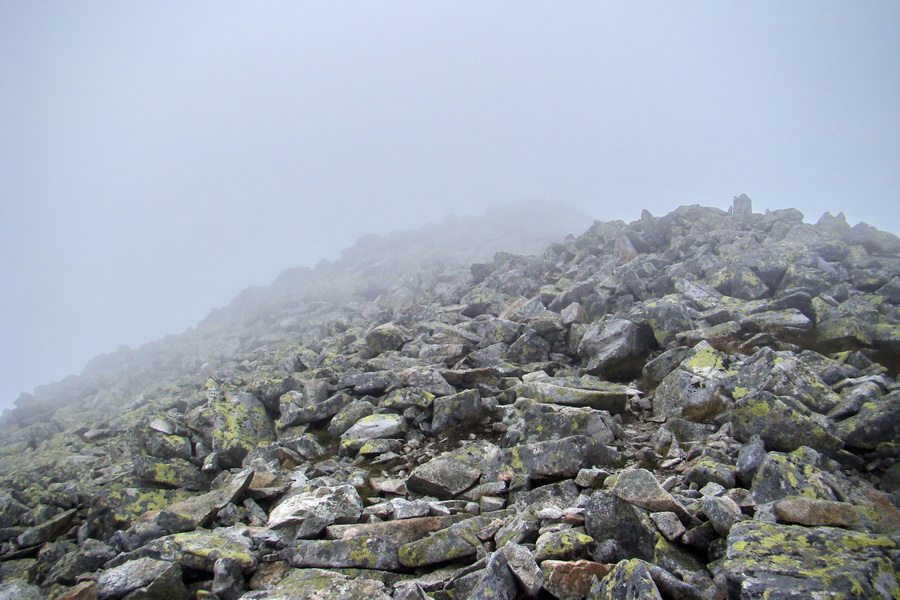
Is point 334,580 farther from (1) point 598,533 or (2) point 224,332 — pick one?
(2) point 224,332

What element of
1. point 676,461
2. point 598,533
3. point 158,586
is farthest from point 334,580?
point 676,461

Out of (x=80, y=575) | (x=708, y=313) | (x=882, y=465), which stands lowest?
(x=80, y=575)

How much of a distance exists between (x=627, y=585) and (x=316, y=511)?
565 centimetres

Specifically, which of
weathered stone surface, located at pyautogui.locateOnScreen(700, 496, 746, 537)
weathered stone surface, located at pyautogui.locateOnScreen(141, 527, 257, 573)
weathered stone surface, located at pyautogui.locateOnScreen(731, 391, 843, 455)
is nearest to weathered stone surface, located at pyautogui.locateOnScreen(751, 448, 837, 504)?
weathered stone surface, located at pyautogui.locateOnScreen(700, 496, 746, 537)

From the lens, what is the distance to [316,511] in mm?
8008

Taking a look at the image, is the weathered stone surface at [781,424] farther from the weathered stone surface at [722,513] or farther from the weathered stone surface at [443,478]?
the weathered stone surface at [443,478]

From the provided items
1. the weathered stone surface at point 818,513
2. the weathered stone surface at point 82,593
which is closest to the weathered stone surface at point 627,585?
the weathered stone surface at point 818,513

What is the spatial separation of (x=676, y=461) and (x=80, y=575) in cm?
1170

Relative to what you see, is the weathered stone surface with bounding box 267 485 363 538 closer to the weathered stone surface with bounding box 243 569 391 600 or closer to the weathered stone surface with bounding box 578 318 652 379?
the weathered stone surface with bounding box 243 569 391 600

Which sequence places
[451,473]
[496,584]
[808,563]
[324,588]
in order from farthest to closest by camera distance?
[451,473]
[324,588]
[496,584]
[808,563]

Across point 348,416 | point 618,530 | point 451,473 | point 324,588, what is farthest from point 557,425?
point 348,416

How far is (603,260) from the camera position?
2758 cm

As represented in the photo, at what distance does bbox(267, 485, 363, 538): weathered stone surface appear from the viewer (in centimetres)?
781

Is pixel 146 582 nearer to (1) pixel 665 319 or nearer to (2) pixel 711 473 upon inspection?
(2) pixel 711 473
